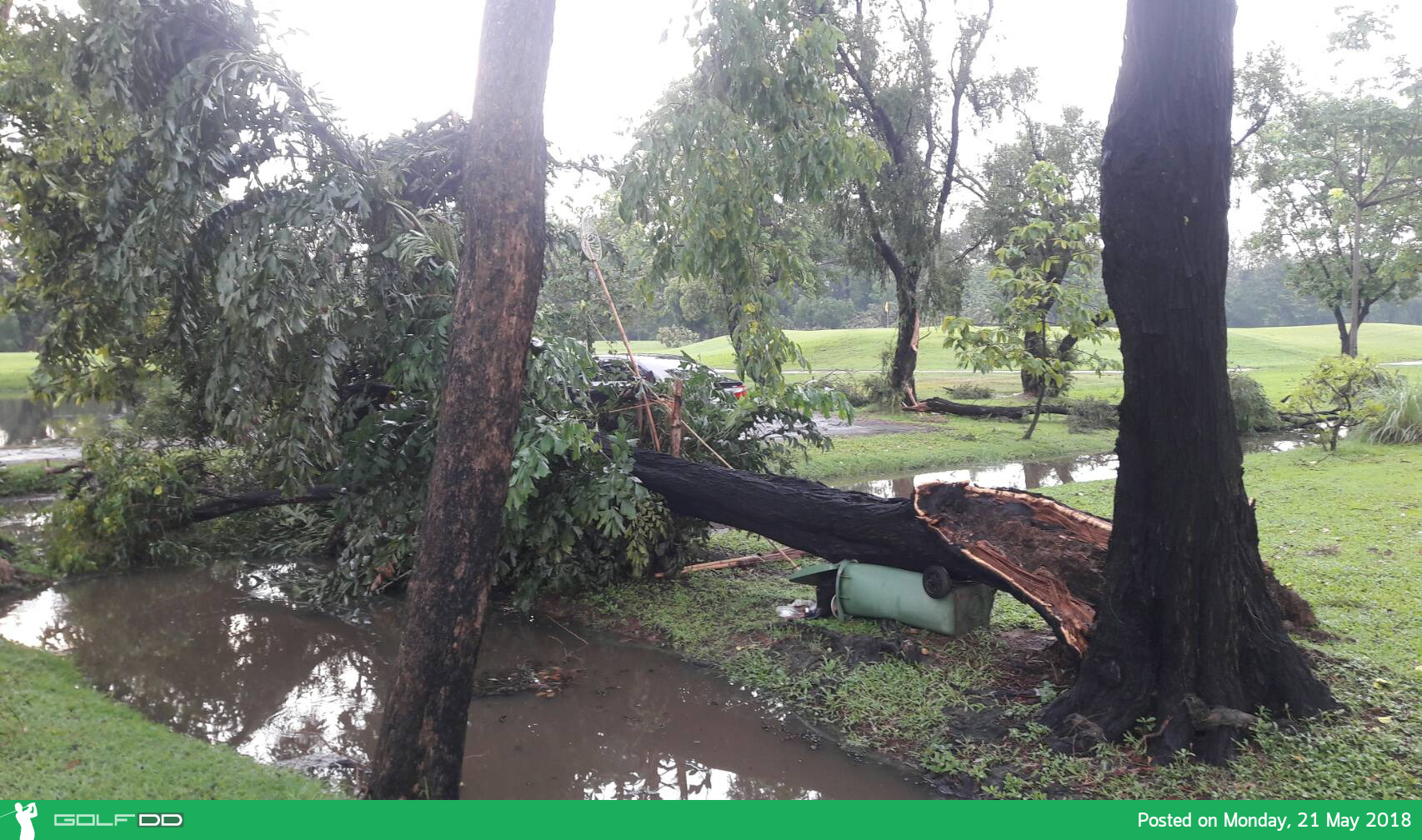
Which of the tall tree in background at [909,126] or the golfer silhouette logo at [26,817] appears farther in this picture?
the tall tree in background at [909,126]

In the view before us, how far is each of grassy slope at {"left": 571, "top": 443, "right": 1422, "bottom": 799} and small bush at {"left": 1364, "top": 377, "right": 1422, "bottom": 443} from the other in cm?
479

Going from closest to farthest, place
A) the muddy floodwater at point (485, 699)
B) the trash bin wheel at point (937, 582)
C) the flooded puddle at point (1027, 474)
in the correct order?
the muddy floodwater at point (485, 699), the trash bin wheel at point (937, 582), the flooded puddle at point (1027, 474)

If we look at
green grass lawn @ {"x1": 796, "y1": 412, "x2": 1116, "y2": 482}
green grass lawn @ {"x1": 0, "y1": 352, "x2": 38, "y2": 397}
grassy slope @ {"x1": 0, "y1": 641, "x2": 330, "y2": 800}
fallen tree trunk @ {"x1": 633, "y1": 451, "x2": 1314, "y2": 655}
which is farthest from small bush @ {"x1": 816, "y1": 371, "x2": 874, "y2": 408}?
green grass lawn @ {"x1": 0, "y1": 352, "x2": 38, "y2": 397}

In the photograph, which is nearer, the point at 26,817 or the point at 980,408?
the point at 26,817

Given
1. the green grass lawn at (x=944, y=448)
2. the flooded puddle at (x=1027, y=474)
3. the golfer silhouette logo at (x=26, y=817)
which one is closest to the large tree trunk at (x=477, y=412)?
the golfer silhouette logo at (x=26, y=817)

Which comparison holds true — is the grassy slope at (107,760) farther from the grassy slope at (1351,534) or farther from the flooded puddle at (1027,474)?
the flooded puddle at (1027,474)

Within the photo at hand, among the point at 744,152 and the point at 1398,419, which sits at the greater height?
the point at 744,152

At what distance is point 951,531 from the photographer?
6.28m

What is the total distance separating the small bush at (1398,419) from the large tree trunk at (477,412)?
1426cm

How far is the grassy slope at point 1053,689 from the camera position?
4398mm

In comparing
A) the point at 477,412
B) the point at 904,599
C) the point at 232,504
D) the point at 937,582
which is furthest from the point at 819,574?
the point at 232,504

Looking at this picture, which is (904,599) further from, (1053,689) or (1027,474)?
(1027,474)

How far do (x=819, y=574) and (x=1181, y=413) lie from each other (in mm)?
3034

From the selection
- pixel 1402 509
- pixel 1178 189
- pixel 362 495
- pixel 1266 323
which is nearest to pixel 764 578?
pixel 362 495
